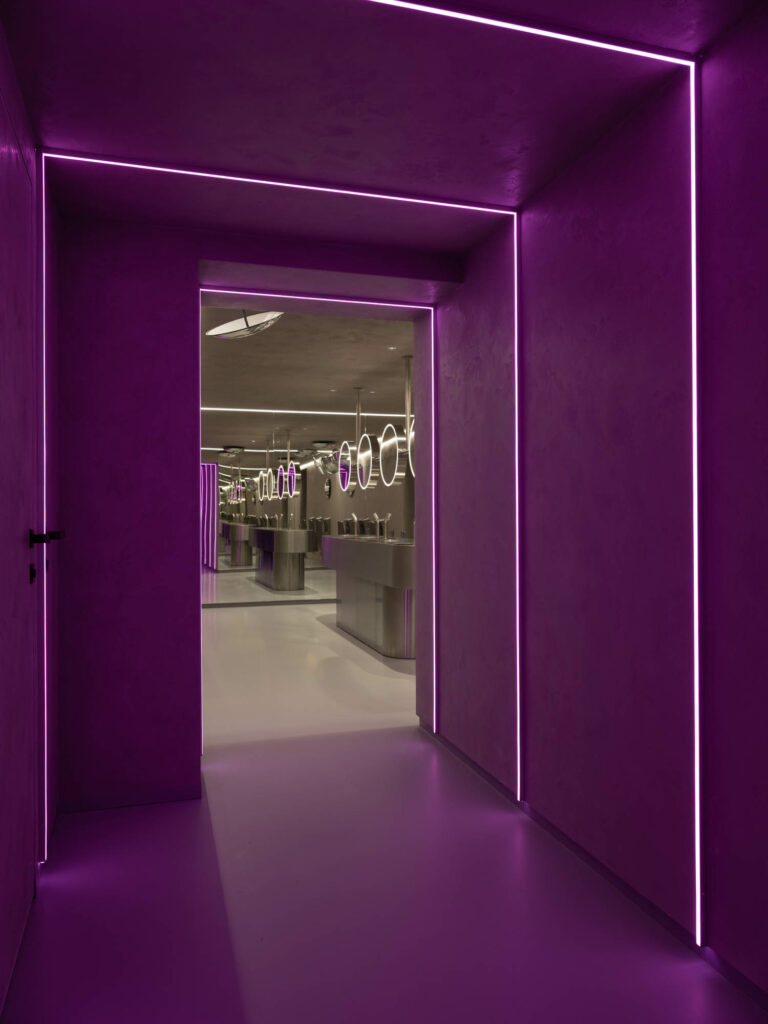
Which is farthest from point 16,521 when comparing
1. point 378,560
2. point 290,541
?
point 290,541

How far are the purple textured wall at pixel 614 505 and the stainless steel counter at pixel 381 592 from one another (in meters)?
2.45

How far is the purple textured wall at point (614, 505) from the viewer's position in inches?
79.7

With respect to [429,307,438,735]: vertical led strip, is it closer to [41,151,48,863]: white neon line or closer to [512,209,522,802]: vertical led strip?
[512,209,522,802]: vertical led strip

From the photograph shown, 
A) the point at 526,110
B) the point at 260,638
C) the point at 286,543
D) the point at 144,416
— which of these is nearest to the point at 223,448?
the point at 286,543

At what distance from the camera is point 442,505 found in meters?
3.75

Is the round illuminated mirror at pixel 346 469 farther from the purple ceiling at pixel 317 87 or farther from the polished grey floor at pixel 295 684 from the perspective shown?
the purple ceiling at pixel 317 87

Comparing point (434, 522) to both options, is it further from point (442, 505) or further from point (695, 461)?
point (695, 461)

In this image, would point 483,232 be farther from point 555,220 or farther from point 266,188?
point 266,188

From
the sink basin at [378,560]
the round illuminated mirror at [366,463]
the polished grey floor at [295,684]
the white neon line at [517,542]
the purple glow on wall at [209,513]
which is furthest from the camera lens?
the purple glow on wall at [209,513]

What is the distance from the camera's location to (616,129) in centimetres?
229

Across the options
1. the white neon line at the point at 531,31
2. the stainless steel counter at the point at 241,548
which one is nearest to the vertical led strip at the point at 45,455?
the white neon line at the point at 531,31

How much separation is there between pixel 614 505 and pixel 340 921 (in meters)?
1.52

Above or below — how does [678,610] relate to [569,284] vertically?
below

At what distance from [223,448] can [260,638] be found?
912cm
